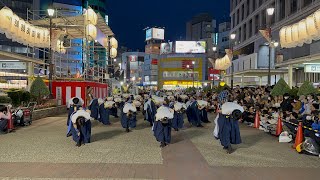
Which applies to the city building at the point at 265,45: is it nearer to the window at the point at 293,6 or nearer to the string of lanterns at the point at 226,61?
the window at the point at 293,6

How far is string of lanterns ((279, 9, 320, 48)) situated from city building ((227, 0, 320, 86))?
1.31m

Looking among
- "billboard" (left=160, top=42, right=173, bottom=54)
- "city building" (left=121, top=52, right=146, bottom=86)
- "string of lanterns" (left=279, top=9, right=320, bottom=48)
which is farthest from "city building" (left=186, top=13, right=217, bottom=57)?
"string of lanterns" (left=279, top=9, right=320, bottom=48)

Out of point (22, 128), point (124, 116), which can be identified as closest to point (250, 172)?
point (124, 116)

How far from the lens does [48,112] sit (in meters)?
20.6

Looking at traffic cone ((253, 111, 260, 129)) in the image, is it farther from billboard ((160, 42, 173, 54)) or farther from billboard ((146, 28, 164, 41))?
billboard ((146, 28, 164, 41))

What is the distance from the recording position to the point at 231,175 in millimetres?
7684

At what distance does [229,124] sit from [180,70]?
9046 centimetres

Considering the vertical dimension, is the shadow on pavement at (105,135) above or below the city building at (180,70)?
below

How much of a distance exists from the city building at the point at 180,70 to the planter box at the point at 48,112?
246 feet

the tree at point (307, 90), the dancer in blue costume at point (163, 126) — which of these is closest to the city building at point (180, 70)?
the tree at point (307, 90)

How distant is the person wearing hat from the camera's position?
1014 centimetres

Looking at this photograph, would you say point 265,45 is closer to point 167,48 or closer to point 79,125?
point 79,125

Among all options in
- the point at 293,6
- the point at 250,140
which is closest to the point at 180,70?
the point at 293,6

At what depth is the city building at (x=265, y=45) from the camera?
3158 centimetres
